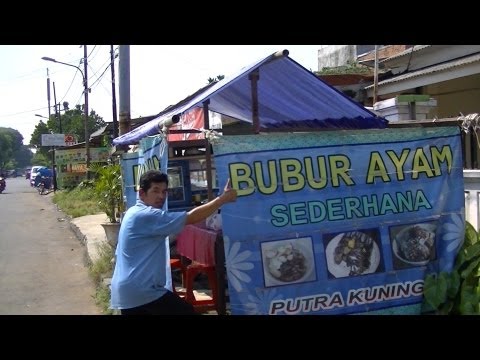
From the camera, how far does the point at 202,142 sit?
6.94 metres

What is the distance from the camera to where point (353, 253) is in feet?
14.3

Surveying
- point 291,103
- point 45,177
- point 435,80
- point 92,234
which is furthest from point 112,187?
point 45,177

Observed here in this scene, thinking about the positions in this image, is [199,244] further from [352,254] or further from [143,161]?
[352,254]

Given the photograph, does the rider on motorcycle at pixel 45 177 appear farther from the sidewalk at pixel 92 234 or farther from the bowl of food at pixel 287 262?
the bowl of food at pixel 287 262

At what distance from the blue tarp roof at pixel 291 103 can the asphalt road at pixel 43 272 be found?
236cm

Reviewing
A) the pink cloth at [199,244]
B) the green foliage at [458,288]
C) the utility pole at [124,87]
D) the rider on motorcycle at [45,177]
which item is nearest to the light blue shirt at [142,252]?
the pink cloth at [199,244]

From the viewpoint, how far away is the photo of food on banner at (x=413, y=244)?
452cm

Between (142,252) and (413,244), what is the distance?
2328 millimetres

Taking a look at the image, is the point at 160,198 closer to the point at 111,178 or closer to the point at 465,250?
the point at 465,250

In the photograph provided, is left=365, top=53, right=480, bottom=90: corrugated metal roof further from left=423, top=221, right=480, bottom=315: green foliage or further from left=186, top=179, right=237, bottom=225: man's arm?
left=186, top=179, right=237, bottom=225: man's arm

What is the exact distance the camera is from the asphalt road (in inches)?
274

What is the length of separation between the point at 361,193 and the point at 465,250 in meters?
1.10

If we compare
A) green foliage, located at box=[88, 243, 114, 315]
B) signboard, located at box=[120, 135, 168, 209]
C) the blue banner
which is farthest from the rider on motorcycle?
the blue banner
